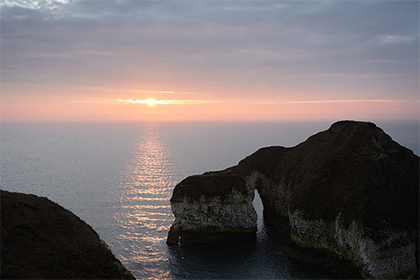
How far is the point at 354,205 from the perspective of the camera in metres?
35.2

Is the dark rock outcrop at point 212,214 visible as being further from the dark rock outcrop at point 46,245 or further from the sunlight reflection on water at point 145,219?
the dark rock outcrop at point 46,245

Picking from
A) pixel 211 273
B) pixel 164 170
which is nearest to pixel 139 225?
pixel 211 273

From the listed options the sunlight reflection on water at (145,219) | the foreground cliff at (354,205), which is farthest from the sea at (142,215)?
the foreground cliff at (354,205)

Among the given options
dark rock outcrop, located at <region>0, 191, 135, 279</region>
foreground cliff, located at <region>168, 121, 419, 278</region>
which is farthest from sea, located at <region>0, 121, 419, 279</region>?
dark rock outcrop, located at <region>0, 191, 135, 279</region>

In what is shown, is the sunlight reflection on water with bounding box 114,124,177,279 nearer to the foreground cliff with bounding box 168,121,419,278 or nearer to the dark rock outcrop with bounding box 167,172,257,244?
the dark rock outcrop with bounding box 167,172,257,244

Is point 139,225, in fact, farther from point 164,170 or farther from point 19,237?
point 164,170

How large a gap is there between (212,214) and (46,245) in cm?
2670

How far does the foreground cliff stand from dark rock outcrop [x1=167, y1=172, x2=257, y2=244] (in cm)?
662

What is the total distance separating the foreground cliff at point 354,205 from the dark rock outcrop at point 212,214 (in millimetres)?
6617

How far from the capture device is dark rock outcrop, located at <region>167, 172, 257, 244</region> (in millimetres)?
44531

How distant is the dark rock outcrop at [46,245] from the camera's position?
Answer: 19.0 meters

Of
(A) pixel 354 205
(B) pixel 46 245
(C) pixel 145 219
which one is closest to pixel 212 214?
(C) pixel 145 219

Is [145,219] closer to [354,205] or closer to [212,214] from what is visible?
[212,214]

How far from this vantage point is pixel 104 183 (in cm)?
8425
